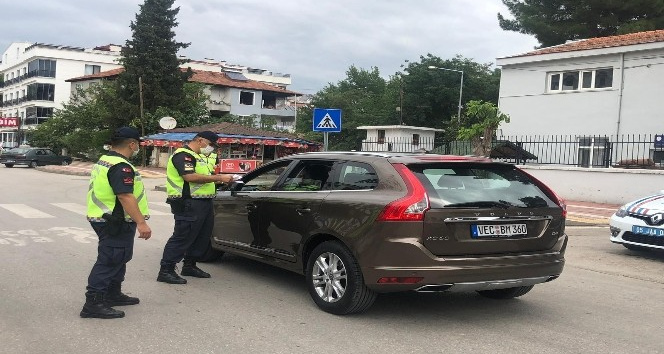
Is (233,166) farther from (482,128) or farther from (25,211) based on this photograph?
(25,211)

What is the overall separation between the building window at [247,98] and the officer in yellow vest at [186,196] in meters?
55.9

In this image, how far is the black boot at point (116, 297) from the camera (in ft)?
16.9

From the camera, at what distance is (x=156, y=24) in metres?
41.0

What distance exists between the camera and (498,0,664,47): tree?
98.7 feet

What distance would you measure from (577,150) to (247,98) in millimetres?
44767

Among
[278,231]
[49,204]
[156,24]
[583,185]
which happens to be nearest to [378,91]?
[156,24]

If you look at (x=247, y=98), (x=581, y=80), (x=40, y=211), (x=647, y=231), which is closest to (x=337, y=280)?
(x=647, y=231)

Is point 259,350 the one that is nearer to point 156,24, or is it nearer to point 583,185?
point 583,185

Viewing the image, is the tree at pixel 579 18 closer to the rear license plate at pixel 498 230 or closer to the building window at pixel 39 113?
the rear license plate at pixel 498 230

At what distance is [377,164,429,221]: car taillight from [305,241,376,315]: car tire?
533 millimetres

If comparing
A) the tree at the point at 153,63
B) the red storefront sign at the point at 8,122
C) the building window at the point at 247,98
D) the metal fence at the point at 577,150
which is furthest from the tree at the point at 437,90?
the red storefront sign at the point at 8,122

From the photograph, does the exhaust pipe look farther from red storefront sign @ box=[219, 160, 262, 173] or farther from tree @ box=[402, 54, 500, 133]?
tree @ box=[402, 54, 500, 133]

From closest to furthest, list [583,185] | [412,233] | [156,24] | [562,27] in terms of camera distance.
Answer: [412,233]
[583,185]
[562,27]
[156,24]

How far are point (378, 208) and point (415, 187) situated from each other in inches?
13.3
